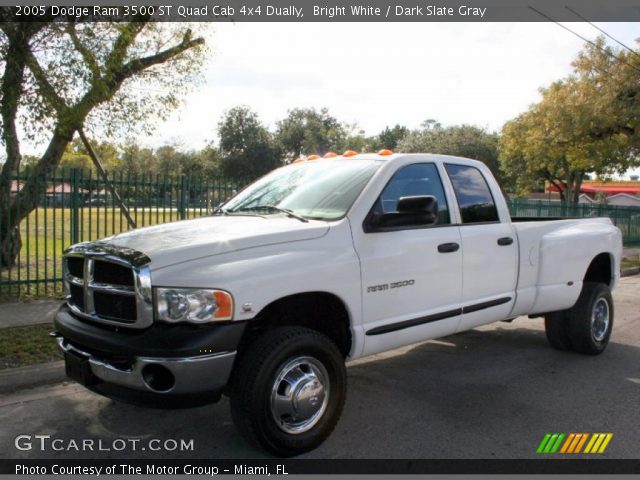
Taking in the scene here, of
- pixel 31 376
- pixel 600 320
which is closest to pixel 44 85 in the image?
pixel 31 376

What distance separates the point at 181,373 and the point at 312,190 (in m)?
1.89

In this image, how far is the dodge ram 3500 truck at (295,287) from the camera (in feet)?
10.4

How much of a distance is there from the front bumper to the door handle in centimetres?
187

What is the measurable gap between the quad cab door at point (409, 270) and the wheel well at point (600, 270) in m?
2.60

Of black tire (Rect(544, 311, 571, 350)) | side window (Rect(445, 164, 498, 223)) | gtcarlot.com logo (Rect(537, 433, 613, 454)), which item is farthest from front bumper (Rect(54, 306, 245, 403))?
black tire (Rect(544, 311, 571, 350))

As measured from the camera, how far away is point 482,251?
189 inches

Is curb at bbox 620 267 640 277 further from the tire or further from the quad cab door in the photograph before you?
the tire

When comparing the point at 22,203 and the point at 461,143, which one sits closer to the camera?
the point at 22,203

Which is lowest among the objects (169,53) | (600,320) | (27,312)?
(27,312)

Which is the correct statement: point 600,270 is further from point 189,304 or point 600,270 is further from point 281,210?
point 189,304

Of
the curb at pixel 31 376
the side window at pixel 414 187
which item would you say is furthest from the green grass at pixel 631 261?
the curb at pixel 31 376

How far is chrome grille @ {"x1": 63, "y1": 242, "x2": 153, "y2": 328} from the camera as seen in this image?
126 inches

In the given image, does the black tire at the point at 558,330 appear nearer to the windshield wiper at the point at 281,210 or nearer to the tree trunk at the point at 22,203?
the windshield wiper at the point at 281,210

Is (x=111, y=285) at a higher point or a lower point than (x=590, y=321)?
higher
